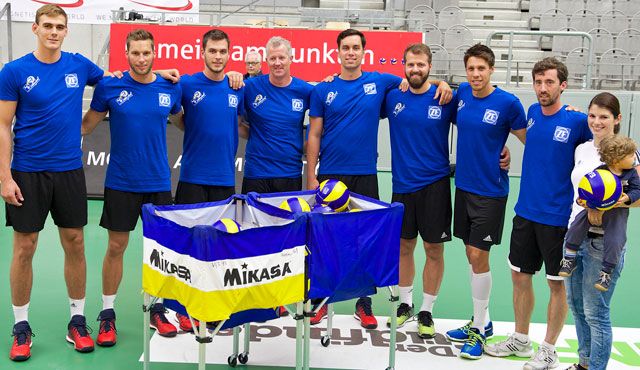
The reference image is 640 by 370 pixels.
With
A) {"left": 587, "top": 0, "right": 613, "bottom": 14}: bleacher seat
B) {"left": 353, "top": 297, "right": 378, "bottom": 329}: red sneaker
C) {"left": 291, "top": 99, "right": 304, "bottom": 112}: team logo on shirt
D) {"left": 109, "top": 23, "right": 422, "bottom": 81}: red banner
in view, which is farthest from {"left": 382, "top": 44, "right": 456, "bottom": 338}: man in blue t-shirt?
{"left": 587, "top": 0, "right": 613, "bottom": 14}: bleacher seat

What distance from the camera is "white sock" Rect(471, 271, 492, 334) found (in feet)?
17.8

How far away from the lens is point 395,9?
17203mm

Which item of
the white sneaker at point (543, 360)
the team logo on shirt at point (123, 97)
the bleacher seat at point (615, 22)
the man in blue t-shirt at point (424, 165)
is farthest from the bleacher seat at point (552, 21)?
the team logo on shirt at point (123, 97)

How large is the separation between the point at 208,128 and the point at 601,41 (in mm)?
12606

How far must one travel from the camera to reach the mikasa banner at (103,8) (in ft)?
49.9

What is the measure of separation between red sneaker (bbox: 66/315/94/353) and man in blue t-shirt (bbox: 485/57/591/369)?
2957mm

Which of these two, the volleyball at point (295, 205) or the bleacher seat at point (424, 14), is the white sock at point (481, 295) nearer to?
the volleyball at point (295, 205)

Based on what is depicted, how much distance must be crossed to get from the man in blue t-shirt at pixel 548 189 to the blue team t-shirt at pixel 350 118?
4.07 feet

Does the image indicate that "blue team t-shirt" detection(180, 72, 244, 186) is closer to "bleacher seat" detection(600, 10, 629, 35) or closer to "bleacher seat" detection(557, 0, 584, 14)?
"bleacher seat" detection(600, 10, 629, 35)

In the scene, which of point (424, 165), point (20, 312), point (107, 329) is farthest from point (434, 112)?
point (20, 312)

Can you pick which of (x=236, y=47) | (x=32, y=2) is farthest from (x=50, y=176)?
(x=32, y=2)

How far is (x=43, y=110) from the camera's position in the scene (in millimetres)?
4926

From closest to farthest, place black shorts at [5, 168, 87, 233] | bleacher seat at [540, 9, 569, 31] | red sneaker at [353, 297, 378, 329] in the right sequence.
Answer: black shorts at [5, 168, 87, 233] → red sneaker at [353, 297, 378, 329] → bleacher seat at [540, 9, 569, 31]

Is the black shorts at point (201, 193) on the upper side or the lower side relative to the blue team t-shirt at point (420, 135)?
lower
